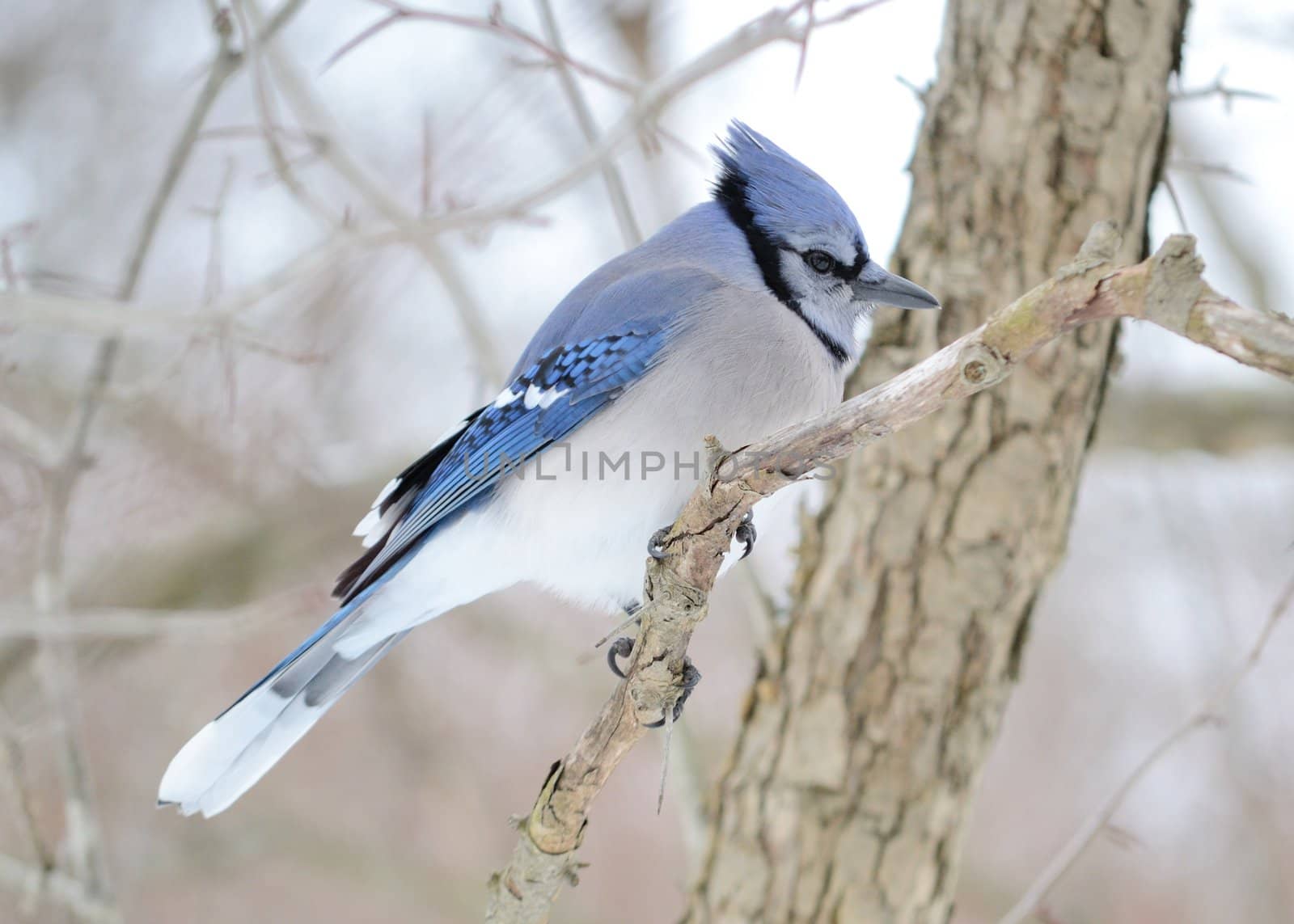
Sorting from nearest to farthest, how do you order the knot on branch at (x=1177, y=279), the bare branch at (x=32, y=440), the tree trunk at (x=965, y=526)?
the knot on branch at (x=1177, y=279), the tree trunk at (x=965, y=526), the bare branch at (x=32, y=440)

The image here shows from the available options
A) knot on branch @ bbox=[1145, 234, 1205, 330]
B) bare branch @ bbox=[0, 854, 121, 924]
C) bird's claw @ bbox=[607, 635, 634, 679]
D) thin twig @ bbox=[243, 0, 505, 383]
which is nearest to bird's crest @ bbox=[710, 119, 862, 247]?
thin twig @ bbox=[243, 0, 505, 383]

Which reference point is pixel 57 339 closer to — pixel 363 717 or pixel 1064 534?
pixel 363 717

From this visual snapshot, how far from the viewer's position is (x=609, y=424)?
6.37 feet

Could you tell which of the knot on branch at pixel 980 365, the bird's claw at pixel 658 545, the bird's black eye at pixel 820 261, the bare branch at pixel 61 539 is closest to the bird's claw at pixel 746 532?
the bird's claw at pixel 658 545

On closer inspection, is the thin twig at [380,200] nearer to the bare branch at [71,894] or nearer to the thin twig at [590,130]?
the thin twig at [590,130]

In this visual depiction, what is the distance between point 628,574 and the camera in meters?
2.00

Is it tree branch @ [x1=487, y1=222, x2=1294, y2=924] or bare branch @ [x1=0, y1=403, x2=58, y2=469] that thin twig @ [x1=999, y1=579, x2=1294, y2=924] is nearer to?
tree branch @ [x1=487, y1=222, x2=1294, y2=924]

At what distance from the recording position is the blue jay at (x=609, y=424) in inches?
74.2

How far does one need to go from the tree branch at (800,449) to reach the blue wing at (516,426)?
0.47 meters

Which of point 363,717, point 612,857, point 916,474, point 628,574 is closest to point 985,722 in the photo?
point 916,474

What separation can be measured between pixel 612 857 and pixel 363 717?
1.26 m

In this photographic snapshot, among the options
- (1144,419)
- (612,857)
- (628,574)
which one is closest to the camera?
(628,574)

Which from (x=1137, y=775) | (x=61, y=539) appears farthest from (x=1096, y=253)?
(x=61, y=539)

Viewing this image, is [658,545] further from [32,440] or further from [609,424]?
[32,440]
